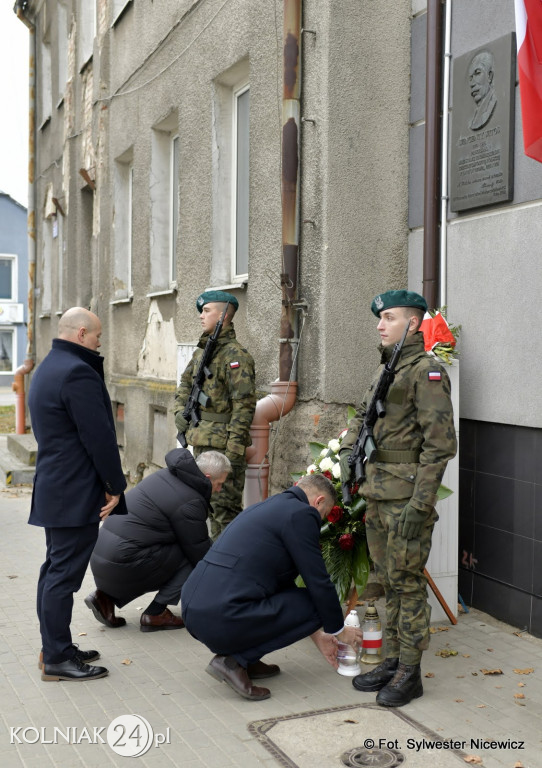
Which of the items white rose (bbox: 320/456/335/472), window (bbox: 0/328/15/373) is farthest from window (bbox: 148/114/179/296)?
window (bbox: 0/328/15/373)

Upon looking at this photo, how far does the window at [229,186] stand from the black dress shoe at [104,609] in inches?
150

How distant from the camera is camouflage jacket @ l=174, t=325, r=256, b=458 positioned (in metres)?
6.25

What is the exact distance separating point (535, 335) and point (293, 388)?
2.01 meters

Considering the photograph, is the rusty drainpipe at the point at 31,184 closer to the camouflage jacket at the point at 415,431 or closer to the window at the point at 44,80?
the window at the point at 44,80

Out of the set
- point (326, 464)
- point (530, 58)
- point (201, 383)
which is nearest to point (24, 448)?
point (201, 383)

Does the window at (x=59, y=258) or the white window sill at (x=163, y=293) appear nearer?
the white window sill at (x=163, y=293)

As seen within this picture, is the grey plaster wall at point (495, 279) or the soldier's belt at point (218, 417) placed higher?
the grey plaster wall at point (495, 279)

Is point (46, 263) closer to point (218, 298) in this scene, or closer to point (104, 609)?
point (218, 298)

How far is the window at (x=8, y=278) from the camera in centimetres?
3859

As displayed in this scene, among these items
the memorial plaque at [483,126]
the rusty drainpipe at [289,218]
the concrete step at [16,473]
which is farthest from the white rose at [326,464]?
the concrete step at [16,473]

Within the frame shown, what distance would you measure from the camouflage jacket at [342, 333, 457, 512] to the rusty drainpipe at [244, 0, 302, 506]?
6.96 feet

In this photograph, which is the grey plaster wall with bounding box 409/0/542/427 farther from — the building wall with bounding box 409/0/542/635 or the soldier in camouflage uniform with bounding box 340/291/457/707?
the soldier in camouflage uniform with bounding box 340/291/457/707

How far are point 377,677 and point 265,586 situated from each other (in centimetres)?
76

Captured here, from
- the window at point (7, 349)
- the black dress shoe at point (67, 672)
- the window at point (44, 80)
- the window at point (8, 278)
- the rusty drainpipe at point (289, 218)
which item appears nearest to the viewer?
the black dress shoe at point (67, 672)
